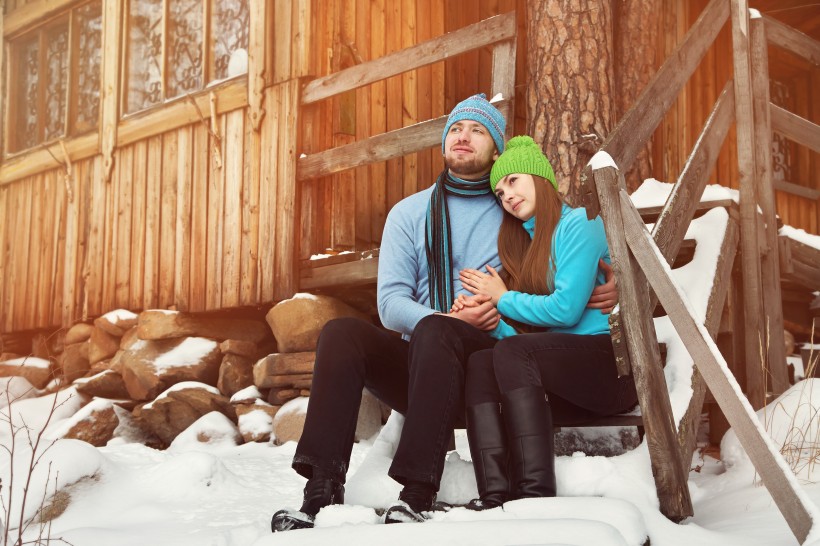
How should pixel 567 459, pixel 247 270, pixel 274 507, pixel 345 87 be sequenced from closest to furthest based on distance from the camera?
pixel 567 459 < pixel 274 507 < pixel 345 87 < pixel 247 270

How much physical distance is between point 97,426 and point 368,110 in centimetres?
290

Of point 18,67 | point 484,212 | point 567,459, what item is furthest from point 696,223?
point 18,67

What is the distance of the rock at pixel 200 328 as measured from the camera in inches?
260

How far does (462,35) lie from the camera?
5.05 meters

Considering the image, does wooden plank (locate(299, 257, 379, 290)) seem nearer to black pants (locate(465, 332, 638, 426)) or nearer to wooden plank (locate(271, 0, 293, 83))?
wooden plank (locate(271, 0, 293, 83))

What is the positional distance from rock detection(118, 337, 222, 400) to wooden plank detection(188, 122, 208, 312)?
0.96ft

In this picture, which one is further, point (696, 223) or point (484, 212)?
point (696, 223)

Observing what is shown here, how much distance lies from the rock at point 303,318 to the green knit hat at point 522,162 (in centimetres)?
255

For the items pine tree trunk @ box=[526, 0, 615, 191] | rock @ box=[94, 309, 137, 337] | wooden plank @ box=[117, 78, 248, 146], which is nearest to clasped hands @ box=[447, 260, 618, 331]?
pine tree trunk @ box=[526, 0, 615, 191]

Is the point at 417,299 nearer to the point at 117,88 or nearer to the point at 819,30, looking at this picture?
the point at 117,88

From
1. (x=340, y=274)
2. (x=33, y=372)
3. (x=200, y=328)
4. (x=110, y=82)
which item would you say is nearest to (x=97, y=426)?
(x=200, y=328)

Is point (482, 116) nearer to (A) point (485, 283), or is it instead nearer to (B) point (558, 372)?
(A) point (485, 283)

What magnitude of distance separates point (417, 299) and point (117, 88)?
5149 mm

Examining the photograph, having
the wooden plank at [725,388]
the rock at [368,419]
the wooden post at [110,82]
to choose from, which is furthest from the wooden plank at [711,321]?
the wooden post at [110,82]
